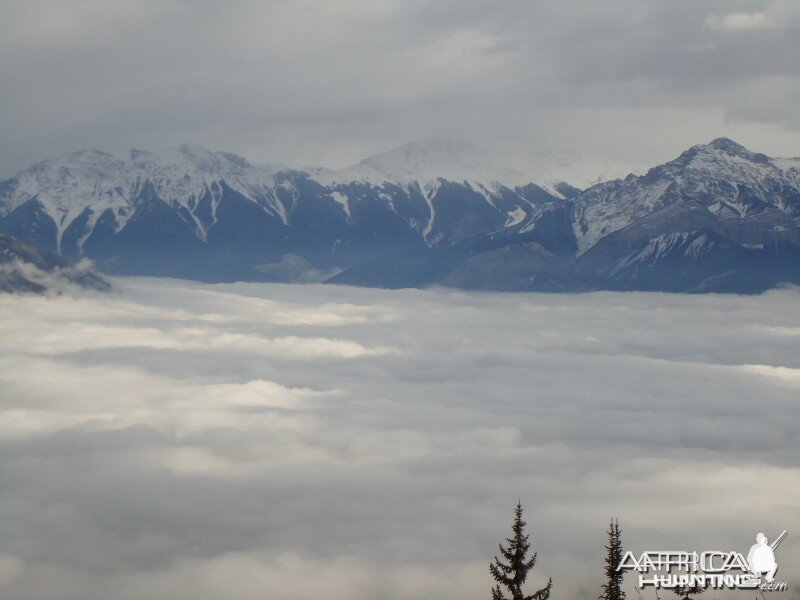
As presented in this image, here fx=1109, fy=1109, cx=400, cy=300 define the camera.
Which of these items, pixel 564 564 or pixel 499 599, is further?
pixel 564 564

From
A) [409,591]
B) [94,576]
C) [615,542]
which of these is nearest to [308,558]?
[409,591]

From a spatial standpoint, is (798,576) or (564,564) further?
(564,564)

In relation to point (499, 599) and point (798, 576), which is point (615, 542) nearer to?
point (499, 599)

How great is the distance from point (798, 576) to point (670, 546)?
81.0 ft

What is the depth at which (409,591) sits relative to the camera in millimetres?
179750

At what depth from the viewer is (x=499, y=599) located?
84562 millimetres

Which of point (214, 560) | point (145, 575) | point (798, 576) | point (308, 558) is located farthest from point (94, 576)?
point (798, 576)

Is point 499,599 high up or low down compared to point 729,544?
down

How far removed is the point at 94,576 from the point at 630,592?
89.3 metres

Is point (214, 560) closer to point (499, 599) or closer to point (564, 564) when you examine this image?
point (564, 564)

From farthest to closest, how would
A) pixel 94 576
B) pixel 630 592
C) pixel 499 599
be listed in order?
pixel 94 576, pixel 630 592, pixel 499 599

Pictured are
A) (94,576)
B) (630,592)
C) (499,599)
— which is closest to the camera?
(499,599)

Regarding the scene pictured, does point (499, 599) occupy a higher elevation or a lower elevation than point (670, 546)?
lower

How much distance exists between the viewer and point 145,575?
19000 centimetres
